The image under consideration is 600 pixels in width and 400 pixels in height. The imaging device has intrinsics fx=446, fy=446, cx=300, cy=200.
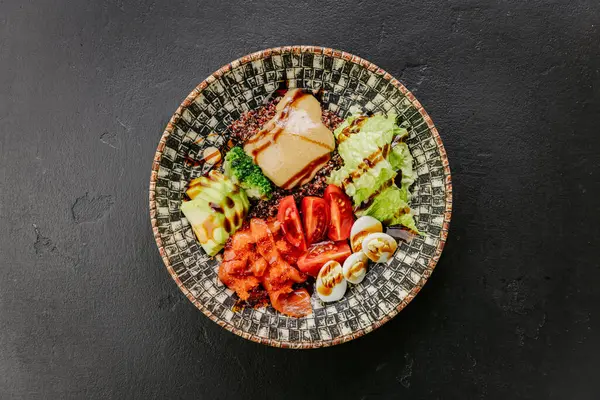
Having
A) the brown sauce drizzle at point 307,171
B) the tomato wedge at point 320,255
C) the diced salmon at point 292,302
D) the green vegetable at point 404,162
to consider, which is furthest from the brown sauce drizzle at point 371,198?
the diced salmon at point 292,302

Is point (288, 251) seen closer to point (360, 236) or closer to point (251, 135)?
point (360, 236)

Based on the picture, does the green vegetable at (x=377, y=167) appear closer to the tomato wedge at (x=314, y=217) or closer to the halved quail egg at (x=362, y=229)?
the halved quail egg at (x=362, y=229)

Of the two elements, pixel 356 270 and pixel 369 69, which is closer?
pixel 369 69

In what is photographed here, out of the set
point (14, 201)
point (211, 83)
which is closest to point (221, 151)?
point (211, 83)

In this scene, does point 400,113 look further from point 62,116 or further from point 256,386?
point 62,116

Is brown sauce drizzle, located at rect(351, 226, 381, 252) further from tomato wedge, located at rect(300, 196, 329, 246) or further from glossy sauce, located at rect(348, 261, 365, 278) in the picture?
tomato wedge, located at rect(300, 196, 329, 246)

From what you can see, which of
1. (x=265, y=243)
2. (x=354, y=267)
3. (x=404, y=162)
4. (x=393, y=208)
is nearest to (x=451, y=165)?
(x=404, y=162)

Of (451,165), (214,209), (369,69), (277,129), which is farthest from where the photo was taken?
(451,165)

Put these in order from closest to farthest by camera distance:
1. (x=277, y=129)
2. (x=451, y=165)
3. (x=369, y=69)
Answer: (x=369, y=69), (x=277, y=129), (x=451, y=165)
